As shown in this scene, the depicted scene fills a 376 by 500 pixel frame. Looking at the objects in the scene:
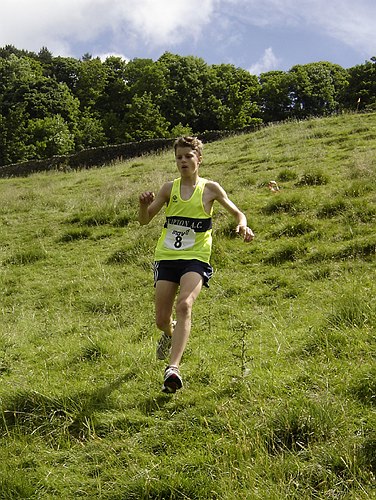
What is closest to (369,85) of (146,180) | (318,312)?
(146,180)

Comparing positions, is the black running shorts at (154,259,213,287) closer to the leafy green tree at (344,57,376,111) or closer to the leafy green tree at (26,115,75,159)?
the leafy green tree at (26,115,75,159)

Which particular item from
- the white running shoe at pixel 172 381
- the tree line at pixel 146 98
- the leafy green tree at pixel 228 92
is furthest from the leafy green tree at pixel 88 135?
the white running shoe at pixel 172 381

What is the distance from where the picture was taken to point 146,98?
51.3 meters

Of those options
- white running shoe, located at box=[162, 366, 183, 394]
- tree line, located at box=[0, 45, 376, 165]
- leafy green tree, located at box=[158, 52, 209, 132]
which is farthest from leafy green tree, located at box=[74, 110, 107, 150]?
white running shoe, located at box=[162, 366, 183, 394]

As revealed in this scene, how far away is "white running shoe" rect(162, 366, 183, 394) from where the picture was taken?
3.41 m

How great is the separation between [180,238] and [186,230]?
9 cm

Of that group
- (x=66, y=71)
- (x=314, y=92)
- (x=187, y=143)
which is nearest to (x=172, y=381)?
(x=187, y=143)

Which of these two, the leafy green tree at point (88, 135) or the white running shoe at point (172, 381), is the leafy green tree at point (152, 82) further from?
the white running shoe at point (172, 381)

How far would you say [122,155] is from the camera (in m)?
26.2

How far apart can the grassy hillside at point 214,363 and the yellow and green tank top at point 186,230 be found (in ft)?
2.77

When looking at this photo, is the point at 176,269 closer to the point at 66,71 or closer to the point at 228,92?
the point at 228,92

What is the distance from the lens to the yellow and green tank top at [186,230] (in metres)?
4.07

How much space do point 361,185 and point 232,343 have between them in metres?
5.06

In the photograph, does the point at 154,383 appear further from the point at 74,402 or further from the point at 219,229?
the point at 219,229
